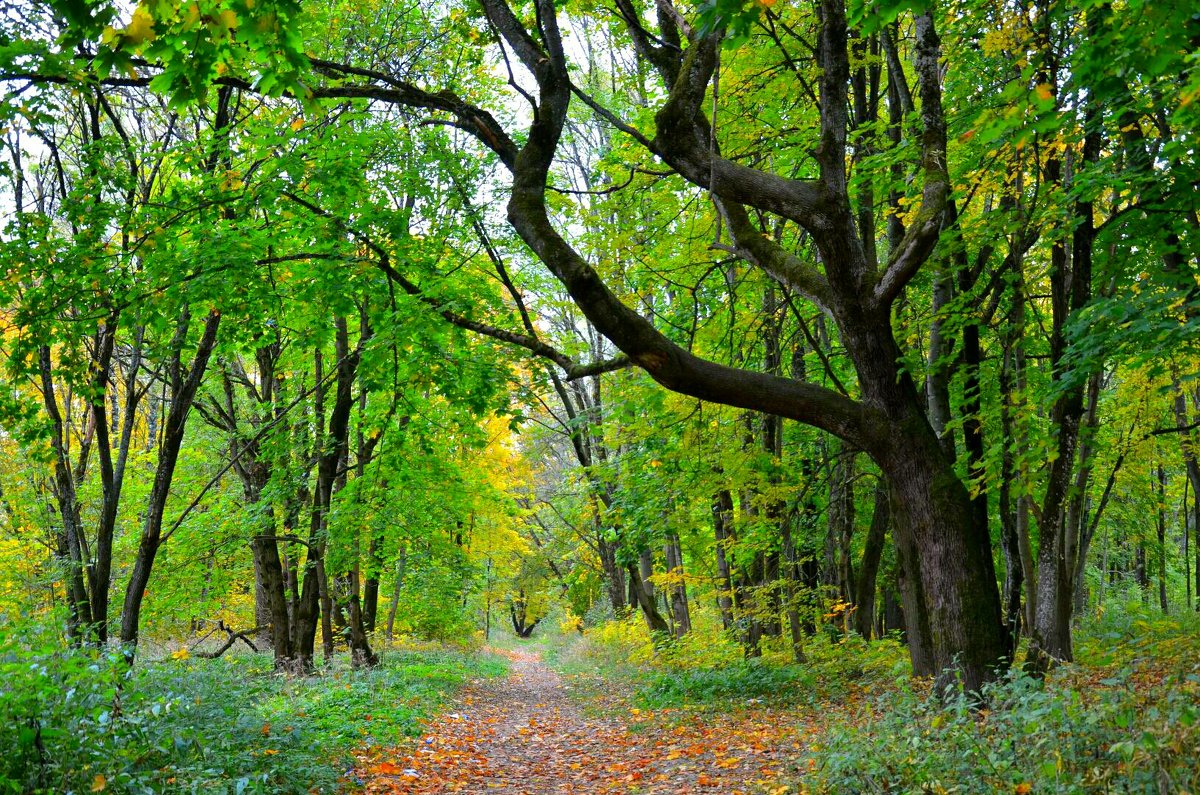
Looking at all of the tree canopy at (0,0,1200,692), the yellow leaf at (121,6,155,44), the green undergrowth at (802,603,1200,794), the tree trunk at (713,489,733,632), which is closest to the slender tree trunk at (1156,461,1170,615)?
the tree canopy at (0,0,1200,692)

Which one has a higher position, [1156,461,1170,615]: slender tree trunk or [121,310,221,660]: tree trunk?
[121,310,221,660]: tree trunk

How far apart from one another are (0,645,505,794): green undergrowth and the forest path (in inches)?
25.4

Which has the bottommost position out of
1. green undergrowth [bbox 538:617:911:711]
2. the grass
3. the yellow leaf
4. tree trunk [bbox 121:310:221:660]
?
green undergrowth [bbox 538:617:911:711]

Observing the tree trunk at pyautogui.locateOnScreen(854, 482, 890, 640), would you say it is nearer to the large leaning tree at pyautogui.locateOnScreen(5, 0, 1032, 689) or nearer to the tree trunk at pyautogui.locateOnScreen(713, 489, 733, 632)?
the tree trunk at pyautogui.locateOnScreen(713, 489, 733, 632)

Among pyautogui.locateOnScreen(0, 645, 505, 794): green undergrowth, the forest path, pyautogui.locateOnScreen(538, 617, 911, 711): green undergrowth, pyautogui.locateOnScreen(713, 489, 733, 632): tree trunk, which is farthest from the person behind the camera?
pyautogui.locateOnScreen(713, 489, 733, 632): tree trunk

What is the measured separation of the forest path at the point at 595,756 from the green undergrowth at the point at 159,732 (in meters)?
0.65

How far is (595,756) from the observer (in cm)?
911

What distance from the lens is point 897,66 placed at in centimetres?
680

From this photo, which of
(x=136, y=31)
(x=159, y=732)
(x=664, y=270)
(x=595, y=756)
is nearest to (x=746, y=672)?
(x=595, y=756)

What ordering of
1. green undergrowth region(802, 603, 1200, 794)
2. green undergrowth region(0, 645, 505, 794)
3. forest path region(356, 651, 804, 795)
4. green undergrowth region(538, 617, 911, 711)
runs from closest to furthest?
green undergrowth region(802, 603, 1200, 794) → green undergrowth region(0, 645, 505, 794) → forest path region(356, 651, 804, 795) → green undergrowth region(538, 617, 911, 711)

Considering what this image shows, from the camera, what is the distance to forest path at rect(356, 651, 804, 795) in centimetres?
688

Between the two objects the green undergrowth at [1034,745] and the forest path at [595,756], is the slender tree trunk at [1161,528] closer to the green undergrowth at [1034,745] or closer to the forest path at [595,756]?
the forest path at [595,756]

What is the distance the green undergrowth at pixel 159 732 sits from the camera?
4125mm

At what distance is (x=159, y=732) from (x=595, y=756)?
536 cm
